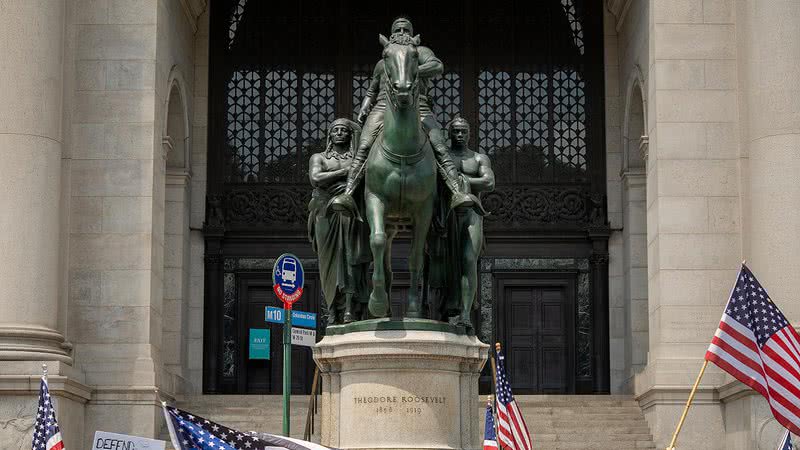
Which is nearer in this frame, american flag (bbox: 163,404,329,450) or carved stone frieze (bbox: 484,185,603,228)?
american flag (bbox: 163,404,329,450)

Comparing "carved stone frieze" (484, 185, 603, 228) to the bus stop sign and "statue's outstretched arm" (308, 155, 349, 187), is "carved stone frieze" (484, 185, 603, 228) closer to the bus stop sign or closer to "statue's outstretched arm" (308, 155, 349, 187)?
the bus stop sign

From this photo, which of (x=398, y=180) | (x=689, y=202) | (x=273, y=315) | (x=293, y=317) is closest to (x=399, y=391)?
(x=398, y=180)

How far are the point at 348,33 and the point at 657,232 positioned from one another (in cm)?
979

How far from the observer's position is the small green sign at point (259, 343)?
34281 millimetres

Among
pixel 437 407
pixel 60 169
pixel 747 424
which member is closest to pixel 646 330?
pixel 747 424

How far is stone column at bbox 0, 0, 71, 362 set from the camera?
26141mm

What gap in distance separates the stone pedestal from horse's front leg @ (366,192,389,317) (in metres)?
0.47

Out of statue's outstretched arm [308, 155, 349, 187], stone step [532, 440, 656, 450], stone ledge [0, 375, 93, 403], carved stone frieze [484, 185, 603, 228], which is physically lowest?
stone step [532, 440, 656, 450]

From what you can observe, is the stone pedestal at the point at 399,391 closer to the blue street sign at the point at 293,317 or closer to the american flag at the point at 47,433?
the american flag at the point at 47,433

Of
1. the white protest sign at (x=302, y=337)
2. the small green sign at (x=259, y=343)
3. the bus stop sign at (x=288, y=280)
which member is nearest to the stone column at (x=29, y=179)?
the white protest sign at (x=302, y=337)

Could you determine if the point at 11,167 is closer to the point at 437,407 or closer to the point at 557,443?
the point at 557,443

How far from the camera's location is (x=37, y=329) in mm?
26094

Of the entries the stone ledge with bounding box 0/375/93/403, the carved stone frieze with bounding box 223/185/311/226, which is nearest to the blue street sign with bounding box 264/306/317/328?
the stone ledge with bounding box 0/375/93/403

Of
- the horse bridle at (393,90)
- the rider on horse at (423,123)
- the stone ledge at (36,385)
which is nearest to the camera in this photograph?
the horse bridle at (393,90)
